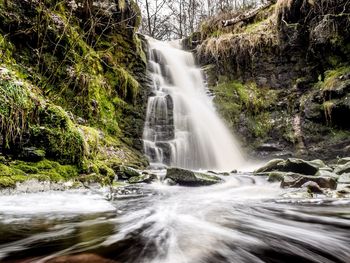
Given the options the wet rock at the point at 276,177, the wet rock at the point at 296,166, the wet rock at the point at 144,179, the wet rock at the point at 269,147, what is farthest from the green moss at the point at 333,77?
the wet rock at the point at 144,179

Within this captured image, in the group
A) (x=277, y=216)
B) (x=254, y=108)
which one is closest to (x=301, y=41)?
(x=254, y=108)

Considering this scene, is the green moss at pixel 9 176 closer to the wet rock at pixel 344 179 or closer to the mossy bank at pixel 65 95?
the mossy bank at pixel 65 95

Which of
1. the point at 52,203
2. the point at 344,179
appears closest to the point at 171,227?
the point at 52,203

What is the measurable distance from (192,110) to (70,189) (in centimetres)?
693

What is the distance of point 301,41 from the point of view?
10.8m

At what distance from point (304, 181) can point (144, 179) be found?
2751 mm

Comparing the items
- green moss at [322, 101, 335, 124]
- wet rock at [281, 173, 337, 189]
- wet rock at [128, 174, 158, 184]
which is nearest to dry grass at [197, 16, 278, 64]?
green moss at [322, 101, 335, 124]

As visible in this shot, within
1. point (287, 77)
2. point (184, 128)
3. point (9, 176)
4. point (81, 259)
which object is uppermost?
point (287, 77)

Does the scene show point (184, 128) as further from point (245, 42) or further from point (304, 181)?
point (304, 181)

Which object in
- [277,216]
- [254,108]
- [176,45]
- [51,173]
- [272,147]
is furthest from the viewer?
[176,45]

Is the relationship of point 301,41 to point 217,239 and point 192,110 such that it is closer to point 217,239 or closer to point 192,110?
point 192,110

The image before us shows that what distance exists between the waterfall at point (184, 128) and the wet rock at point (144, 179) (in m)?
2.77

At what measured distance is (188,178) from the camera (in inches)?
228

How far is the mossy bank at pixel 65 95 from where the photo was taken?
4004 millimetres
